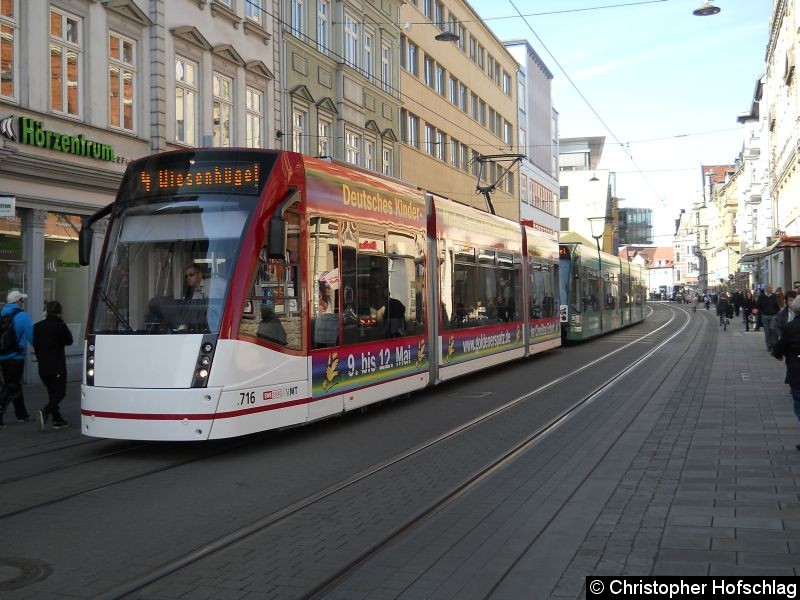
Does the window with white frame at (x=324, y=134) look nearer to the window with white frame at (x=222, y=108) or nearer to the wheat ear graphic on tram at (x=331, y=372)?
the window with white frame at (x=222, y=108)

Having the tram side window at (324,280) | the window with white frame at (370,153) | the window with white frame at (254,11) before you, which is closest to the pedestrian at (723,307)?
the window with white frame at (370,153)

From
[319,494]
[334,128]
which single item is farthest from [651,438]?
[334,128]

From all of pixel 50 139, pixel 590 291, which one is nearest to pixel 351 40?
pixel 590 291

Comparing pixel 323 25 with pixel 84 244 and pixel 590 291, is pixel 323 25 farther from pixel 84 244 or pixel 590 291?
pixel 84 244

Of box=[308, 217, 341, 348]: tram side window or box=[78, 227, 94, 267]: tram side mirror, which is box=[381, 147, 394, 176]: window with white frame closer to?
box=[308, 217, 341, 348]: tram side window

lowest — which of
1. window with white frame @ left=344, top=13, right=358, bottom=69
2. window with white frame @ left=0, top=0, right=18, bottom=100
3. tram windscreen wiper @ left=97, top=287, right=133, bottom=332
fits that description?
tram windscreen wiper @ left=97, top=287, right=133, bottom=332

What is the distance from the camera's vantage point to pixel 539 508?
687cm

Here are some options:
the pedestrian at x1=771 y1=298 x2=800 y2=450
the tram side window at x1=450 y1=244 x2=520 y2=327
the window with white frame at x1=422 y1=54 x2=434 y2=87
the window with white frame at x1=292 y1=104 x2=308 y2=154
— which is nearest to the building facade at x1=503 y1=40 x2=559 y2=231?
the window with white frame at x1=422 y1=54 x2=434 y2=87

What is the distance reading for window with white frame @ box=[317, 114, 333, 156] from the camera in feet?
90.2

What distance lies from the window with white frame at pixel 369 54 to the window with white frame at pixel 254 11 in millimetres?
7233

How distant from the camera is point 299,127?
86.6 feet

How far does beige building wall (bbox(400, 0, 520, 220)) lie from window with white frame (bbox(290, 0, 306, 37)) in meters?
6.77

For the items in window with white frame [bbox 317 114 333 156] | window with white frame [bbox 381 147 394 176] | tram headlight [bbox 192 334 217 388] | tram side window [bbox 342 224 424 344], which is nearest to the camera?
tram headlight [bbox 192 334 217 388]

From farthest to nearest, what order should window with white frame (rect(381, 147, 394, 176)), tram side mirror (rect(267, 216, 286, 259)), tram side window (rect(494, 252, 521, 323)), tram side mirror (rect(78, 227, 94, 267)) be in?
window with white frame (rect(381, 147, 394, 176))
tram side window (rect(494, 252, 521, 323))
tram side mirror (rect(78, 227, 94, 267))
tram side mirror (rect(267, 216, 286, 259))
